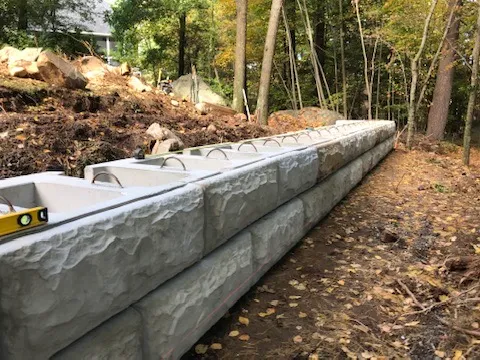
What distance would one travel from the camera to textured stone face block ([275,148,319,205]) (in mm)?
3268

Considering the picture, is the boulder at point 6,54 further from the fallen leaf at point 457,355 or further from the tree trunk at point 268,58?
the fallen leaf at point 457,355

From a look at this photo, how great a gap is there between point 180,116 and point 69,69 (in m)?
1.90

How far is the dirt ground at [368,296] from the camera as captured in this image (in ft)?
7.63

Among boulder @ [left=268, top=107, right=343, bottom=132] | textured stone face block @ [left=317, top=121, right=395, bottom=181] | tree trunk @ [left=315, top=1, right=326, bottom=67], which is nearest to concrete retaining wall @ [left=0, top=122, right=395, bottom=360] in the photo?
textured stone face block @ [left=317, top=121, right=395, bottom=181]

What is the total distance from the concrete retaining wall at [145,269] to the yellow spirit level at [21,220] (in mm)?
47

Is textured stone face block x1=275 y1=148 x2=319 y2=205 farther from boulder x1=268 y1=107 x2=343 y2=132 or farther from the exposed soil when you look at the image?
boulder x1=268 y1=107 x2=343 y2=132

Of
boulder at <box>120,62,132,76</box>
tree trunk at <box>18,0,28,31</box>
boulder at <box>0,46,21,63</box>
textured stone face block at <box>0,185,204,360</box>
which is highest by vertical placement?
tree trunk at <box>18,0,28,31</box>

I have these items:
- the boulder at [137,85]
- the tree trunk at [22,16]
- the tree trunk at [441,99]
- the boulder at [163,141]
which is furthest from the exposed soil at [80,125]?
the tree trunk at [441,99]

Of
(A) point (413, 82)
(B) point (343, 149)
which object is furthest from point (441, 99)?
(B) point (343, 149)

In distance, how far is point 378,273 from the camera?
331 centimetres

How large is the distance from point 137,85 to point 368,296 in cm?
716

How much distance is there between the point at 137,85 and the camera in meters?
8.73

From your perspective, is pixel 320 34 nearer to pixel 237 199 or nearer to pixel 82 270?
pixel 237 199

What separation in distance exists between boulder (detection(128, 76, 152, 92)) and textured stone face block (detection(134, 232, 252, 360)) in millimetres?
6672
